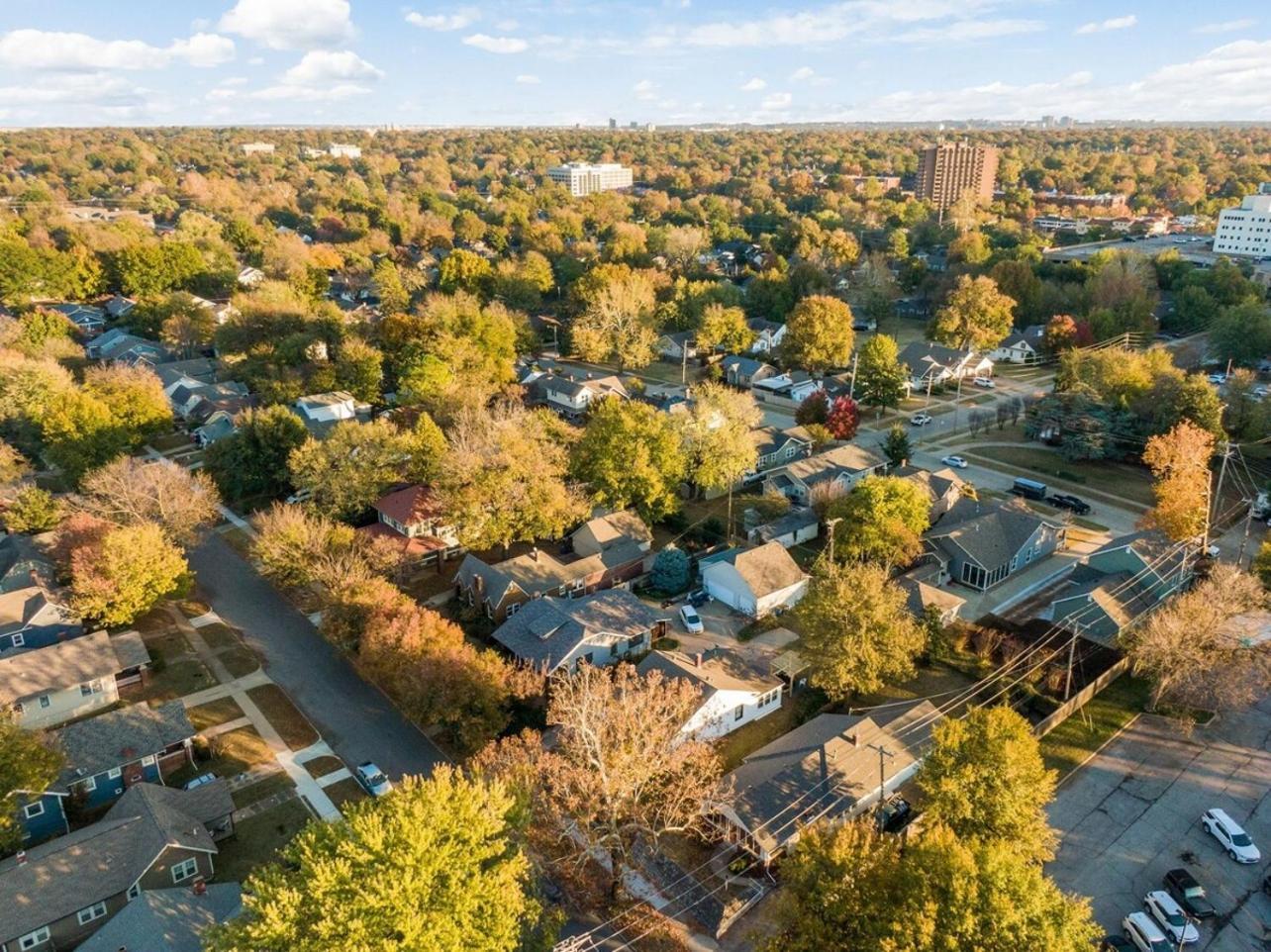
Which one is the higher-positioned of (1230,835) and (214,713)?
(1230,835)

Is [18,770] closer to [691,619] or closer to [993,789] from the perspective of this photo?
[691,619]

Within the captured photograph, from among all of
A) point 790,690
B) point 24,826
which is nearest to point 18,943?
point 24,826

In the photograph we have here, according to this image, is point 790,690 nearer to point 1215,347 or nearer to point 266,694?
point 266,694

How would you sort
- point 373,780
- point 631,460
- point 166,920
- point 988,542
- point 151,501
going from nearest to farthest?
point 166,920, point 373,780, point 151,501, point 988,542, point 631,460

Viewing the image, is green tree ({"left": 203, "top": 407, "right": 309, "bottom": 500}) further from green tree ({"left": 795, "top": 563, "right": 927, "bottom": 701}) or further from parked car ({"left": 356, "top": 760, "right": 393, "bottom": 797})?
green tree ({"left": 795, "top": 563, "right": 927, "bottom": 701})

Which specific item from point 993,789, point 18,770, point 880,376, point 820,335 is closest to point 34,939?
point 18,770

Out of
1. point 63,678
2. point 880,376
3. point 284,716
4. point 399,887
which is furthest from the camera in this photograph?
point 880,376

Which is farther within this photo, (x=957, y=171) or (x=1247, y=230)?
(x=957, y=171)

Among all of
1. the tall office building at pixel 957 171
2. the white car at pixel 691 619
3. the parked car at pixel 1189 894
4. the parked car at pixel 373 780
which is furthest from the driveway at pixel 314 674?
the tall office building at pixel 957 171
